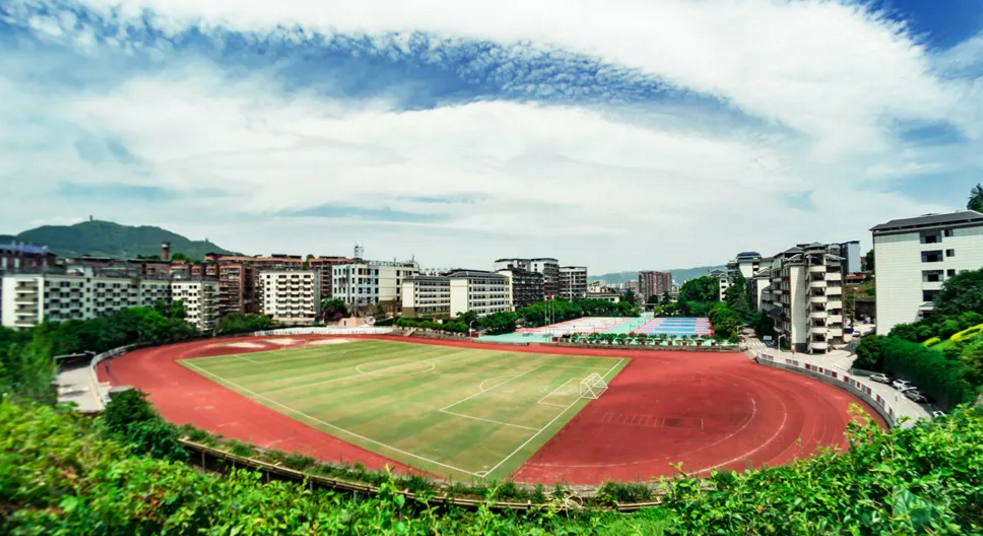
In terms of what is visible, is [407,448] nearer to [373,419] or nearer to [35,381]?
[373,419]

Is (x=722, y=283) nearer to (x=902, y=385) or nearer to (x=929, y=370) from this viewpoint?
(x=902, y=385)

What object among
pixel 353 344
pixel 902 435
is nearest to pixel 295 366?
pixel 353 344

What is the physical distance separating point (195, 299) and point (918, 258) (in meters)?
104

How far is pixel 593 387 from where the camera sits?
34969 millimetres

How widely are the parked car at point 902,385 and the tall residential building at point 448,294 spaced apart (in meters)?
68.1

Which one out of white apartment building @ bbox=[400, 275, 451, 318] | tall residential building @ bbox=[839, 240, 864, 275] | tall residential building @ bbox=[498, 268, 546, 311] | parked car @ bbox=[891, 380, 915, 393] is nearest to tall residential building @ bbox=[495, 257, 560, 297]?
tall residential building @ bbox=[498, 268, 546, 311]

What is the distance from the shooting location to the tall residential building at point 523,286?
110 metres

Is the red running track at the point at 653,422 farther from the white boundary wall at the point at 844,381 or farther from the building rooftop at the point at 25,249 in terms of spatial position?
the building rooftop at the point at 25,249

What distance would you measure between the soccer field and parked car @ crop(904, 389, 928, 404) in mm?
19153

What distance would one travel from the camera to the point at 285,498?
20.4 feet

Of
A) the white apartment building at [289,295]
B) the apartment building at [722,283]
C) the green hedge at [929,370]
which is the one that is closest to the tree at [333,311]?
the white apartment building at [289,295]

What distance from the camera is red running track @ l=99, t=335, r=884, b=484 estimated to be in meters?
20.3

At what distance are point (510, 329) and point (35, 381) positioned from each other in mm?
62218

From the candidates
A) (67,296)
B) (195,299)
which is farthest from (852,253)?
(67,296)
